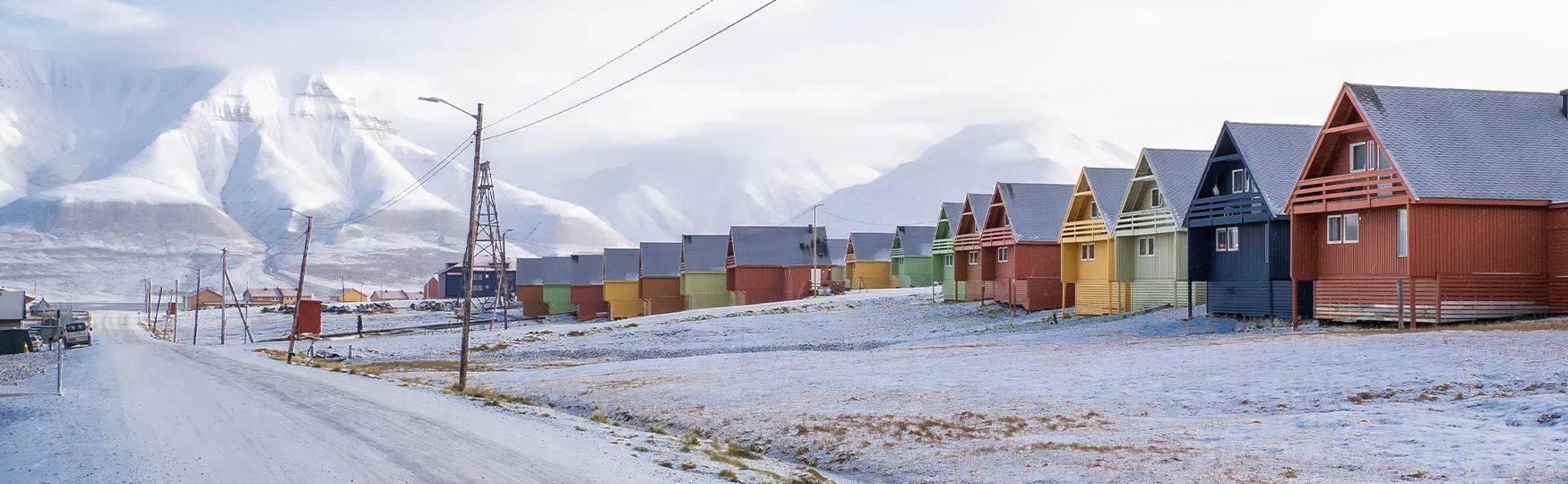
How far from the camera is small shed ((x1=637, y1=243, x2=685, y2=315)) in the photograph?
341 feet

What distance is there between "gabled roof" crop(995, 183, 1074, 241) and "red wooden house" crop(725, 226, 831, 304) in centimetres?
3167

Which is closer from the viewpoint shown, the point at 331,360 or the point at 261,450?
the point at 261,450

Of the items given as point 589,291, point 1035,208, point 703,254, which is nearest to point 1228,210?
point 1035,208

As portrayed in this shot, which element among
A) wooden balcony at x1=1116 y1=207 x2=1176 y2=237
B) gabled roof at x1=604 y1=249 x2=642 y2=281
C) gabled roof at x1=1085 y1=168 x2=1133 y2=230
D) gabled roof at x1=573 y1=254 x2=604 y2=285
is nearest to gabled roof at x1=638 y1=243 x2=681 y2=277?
gabled roof at x1=604 y1=249 x2=642 y2=281

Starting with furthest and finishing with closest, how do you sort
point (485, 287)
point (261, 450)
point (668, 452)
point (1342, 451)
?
point (485, 287)
point (668, 452)
point (261, 450)
point (1342, 451)

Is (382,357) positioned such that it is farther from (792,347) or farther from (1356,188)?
(1356,188)

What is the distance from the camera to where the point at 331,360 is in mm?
55938

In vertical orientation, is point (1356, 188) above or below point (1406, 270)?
above

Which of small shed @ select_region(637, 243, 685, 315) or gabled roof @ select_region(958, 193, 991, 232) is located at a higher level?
gabled roof @ select_region(958, 193, 991, 232)

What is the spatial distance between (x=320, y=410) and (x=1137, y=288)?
3575cm

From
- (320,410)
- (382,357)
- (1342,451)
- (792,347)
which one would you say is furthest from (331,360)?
(1342,451)

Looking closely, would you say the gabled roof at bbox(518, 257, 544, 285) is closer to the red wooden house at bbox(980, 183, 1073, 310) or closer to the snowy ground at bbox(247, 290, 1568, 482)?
the red wooden house at bbox(980, 183, 1073, 310)

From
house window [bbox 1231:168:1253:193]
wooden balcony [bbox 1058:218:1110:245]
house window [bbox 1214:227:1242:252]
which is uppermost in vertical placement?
house window [bbox 1231:168:1253:193]

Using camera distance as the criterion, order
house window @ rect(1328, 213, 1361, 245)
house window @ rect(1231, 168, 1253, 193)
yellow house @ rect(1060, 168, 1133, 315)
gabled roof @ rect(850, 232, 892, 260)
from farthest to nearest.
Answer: gabled roof @ rect(850, 232, 892, 260), yellow house @ rect(1060, 168, 1133, 315), house window @ rect(1231, 168, 1253, 193), house window @ rect(1328, 213, 1361, 245)
